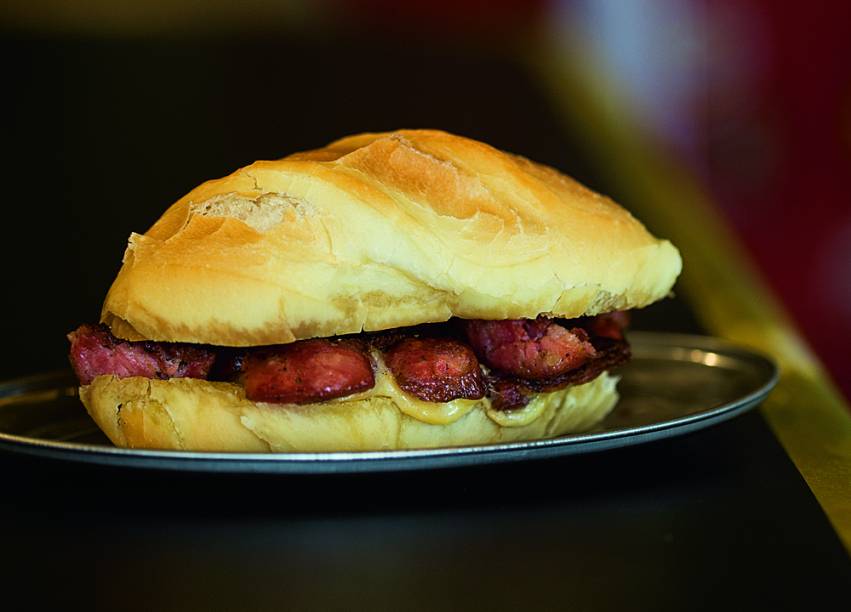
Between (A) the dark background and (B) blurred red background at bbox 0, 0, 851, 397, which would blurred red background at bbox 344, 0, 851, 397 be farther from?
(A) the dark background

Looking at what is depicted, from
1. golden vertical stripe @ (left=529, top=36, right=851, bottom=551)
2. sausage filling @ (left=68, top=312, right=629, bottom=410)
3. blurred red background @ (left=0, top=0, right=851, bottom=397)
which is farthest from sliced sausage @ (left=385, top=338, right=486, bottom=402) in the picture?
blurred red background @ (left=0, top=0, right=851, bottom=397)

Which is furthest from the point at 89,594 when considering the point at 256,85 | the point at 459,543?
the point at 256,85

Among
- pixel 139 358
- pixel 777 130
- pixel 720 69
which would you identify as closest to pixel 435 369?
pixel 139 358

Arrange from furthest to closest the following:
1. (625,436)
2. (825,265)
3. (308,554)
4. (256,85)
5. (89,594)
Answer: (825,265) → (256,85) → (625,436) → (308,554) → (89,594)

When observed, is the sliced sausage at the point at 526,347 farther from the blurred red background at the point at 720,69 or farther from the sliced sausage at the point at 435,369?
the blurred red background at the point at 720,69

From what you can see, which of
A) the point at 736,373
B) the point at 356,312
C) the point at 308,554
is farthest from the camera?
the point at 736,373

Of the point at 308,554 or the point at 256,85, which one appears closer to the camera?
the point at 308,554

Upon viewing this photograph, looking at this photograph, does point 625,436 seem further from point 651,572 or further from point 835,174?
point 835,174
